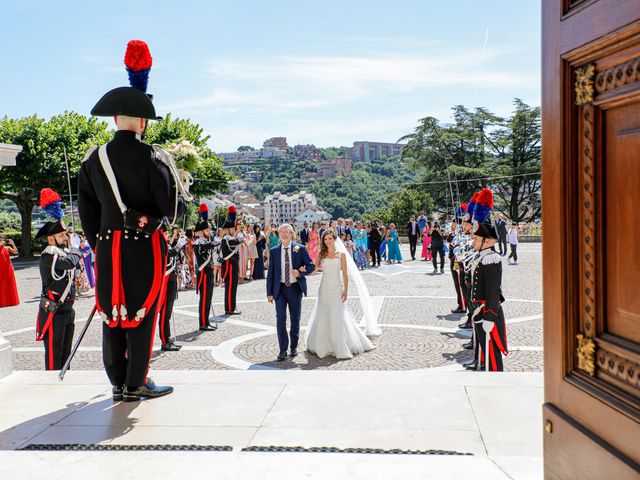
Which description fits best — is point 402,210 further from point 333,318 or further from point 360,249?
point 333,318

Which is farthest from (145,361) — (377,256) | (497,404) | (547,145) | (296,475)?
(377,256)

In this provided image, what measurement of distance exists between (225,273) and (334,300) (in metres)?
4.14

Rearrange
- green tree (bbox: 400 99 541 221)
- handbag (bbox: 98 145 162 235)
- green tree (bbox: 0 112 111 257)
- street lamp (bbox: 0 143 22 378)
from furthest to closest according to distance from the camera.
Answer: green tree (bbox: 400 99 541 221) < green tree (bbox: 0 112 111 257) < street lamp (bbox: 0 143 22 378) < handbag (bbox: 98 145 162 235)

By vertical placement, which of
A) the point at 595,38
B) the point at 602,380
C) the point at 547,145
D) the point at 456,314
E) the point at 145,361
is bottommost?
the point at 456,314

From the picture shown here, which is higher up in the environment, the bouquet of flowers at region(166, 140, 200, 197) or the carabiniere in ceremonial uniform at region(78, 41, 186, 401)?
the bouquet of flowers at region(166, 140, 200, 197)

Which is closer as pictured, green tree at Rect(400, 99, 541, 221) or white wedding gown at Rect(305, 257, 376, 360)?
white wedding gown at Rect(305, 257, 376, 360)

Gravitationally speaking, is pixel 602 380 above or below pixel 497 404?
above

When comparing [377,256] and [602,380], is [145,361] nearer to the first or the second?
[602,380]

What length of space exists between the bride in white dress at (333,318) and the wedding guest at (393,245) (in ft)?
54.6

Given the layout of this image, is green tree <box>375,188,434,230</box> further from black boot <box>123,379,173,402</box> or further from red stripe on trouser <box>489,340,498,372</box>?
black boot <box>123,379,173,402</box>

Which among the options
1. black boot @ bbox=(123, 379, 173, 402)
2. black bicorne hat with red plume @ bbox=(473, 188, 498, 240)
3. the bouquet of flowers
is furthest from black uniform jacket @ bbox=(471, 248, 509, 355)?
black boot @ bbox=(123, 379, 173, 402)

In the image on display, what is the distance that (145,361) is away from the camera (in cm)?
422

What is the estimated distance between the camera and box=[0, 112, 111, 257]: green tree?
3110 cm

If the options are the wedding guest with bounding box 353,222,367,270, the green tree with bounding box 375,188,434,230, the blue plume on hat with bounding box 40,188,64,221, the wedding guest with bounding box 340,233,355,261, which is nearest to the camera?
the blue plume on hat with bounding box 40,188,64,221
